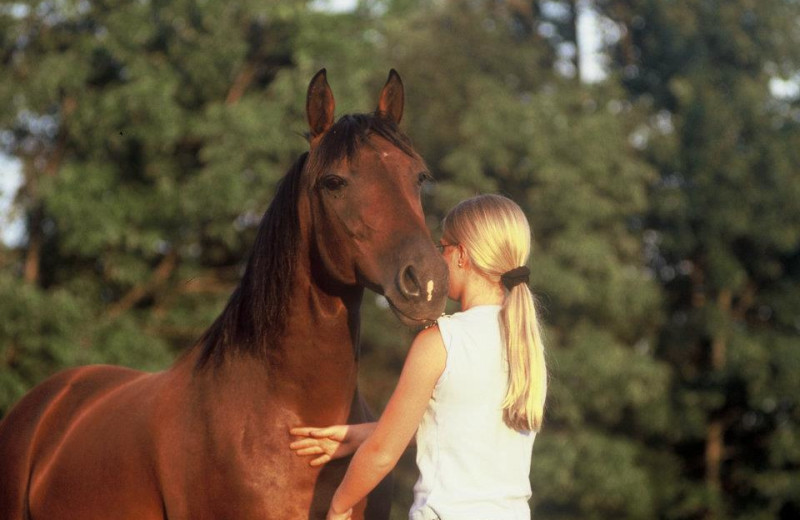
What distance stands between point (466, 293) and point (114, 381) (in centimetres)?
237

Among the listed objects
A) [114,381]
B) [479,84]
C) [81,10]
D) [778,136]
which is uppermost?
[114,381]

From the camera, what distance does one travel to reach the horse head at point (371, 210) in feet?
11.0

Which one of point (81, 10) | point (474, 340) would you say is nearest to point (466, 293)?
point (474, 340)

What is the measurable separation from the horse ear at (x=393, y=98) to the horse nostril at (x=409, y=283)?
89 cm

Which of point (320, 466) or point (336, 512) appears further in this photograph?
point (320, 466)

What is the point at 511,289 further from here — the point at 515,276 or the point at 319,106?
the point at 319,106

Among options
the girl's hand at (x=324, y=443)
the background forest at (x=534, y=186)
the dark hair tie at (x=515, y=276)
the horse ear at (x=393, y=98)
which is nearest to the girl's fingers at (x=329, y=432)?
the girl's hand at (x=324, y=443)

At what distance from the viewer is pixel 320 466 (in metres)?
3.79

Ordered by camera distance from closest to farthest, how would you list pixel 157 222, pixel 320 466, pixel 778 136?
pixel 320 466 → pixel 157 222 → pixel 778 136

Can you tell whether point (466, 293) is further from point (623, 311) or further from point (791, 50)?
point (791, 50)

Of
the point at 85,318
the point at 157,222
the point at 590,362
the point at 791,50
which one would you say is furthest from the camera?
the point at 791,50

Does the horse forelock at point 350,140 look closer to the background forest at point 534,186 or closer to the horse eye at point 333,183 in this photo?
the horse eye at point 333,183

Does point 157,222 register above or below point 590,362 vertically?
above

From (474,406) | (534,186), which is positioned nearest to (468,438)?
(474,406)
